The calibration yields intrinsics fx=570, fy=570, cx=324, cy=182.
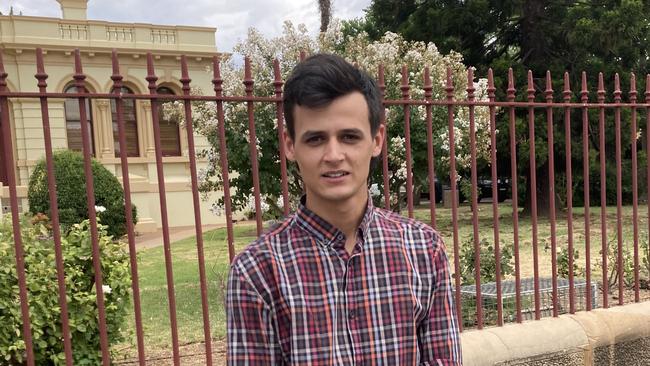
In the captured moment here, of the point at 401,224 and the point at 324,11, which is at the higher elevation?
the point at 324,11

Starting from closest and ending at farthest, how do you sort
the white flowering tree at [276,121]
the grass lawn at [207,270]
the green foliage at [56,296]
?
the green foliage at [56,296] → the grass lawn at [207,270] → the white flowering tree at [276,121]

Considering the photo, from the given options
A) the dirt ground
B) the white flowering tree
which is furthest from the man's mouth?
the white flowering tree

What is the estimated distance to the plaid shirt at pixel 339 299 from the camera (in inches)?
54.4

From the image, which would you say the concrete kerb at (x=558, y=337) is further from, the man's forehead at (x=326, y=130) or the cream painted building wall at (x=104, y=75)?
the cream painted building wall at (x=104, y=75)

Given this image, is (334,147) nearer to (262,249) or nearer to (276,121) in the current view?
(262,249)

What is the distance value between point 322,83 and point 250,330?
2.04ft

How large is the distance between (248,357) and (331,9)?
61.2 feet

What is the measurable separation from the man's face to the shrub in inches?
487

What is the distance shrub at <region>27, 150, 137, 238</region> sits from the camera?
12992mm

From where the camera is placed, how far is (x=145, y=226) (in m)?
16.3

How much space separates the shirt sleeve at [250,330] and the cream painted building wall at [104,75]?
15265mm

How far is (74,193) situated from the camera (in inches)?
519

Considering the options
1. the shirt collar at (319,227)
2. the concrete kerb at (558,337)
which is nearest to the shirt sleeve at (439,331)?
the shirt collar at (319,227)

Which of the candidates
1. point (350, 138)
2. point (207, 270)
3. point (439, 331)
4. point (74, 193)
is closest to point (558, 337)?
point (439, 331)
